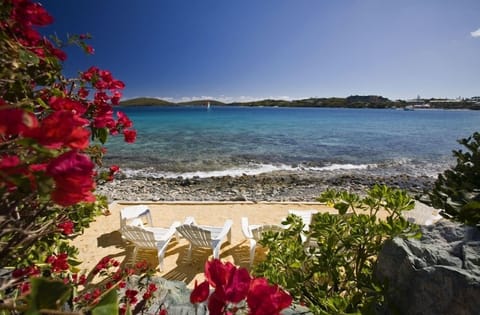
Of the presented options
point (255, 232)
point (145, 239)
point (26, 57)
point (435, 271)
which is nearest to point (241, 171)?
point (255, 232)

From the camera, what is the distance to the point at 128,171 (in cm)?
1441

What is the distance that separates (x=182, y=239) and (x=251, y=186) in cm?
639

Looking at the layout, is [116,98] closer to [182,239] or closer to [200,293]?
[200,293]

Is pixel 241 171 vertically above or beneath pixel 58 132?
beneath

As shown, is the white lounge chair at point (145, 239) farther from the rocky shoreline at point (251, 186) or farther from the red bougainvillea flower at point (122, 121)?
the rocky shoreline at point (251, 186)

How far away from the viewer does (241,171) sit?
14742mm

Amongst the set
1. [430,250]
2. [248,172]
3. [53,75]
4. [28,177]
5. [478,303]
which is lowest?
[248,172]

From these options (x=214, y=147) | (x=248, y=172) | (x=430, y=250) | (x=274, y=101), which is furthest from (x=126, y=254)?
(x=274, y=101)

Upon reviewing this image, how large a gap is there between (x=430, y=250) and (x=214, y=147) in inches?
813

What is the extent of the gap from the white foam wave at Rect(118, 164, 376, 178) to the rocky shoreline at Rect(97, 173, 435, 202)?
979 millimetres

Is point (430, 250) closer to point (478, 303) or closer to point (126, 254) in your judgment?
point (478, 303)

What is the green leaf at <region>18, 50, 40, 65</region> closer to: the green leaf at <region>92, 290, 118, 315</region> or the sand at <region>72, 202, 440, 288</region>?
the green leaf at <region>92, 290, 118, 315</region>

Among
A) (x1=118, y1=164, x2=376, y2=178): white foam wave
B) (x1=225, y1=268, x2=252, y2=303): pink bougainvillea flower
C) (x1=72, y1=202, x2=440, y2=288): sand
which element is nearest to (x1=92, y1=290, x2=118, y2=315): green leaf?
(x1=225, y1=268, x2=252, y2=303): pink bougainvillea flower

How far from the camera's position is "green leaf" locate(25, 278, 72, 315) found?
41cm
